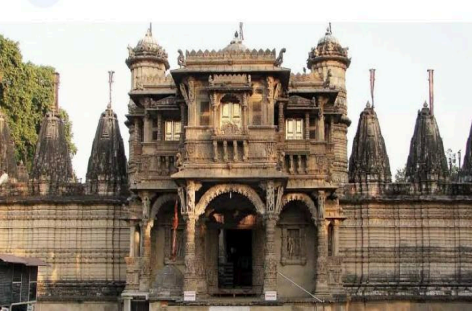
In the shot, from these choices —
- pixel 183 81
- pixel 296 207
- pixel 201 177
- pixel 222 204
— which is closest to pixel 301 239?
pixel 296 207

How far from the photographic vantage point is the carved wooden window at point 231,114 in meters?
29.9

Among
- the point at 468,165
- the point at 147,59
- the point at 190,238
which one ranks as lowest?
the point at 190,238

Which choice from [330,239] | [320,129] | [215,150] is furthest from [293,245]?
[215,150]

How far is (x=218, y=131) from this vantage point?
29.6 metres

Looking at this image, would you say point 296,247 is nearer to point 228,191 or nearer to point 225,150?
point 228,191

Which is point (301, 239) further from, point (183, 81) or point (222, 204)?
point (183, 81)

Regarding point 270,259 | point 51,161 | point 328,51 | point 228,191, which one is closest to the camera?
point 270,259

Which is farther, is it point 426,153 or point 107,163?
point 107,163

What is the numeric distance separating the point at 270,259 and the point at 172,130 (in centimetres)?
695

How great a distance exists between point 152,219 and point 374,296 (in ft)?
32.6

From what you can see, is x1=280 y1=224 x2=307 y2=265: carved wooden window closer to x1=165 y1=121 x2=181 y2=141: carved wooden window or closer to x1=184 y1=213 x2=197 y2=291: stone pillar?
x1=184 y1=213 x2=197 y2=291: stone pillar

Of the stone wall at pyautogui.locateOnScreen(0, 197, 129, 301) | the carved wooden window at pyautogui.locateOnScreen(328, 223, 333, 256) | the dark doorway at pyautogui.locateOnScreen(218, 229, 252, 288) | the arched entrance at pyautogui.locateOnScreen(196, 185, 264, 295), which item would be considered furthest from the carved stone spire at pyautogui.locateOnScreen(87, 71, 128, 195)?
the carved wooden window at pyautogui.locateOnScreen(328, 223, 333, 256)

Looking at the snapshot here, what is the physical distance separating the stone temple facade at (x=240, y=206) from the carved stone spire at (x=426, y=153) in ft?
0.22

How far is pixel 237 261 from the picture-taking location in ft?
117
